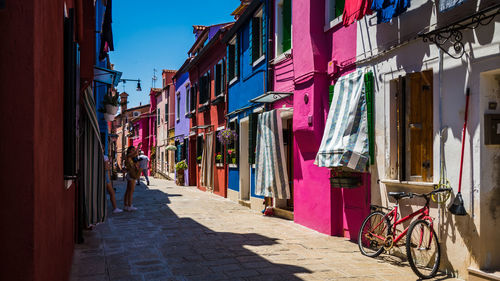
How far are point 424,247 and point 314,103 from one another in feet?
12.5

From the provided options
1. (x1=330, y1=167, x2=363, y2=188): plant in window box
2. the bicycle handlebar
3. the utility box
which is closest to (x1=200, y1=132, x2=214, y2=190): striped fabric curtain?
(x1=330, y1=167, x2=363, y2=188): plant in window box

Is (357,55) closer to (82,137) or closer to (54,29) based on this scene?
(82,137)

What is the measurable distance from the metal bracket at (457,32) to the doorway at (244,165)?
8.61m

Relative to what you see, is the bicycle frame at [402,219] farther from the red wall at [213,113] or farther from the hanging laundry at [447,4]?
the red wall at [213,113]

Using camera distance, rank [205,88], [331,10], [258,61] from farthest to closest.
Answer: [205,88] → [258,61] → [331,10]

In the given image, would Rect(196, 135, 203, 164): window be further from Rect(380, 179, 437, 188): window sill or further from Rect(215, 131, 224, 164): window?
Rect(380, 179, 437, 188): window sill

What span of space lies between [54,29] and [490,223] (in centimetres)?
475

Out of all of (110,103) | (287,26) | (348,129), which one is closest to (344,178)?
(348,129)

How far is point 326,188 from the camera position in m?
8.39

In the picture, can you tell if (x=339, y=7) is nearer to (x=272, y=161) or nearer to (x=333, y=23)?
(x=333, y=23)

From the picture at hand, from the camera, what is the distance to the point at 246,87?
45.3 feet

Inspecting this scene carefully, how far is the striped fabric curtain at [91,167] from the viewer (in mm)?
7383

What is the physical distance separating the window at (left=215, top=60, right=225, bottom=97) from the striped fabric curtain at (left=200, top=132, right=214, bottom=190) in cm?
179

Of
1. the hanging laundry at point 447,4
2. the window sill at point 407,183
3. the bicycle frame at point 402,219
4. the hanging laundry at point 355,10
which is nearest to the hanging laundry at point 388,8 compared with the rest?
the hanging laundry at point 355,10
